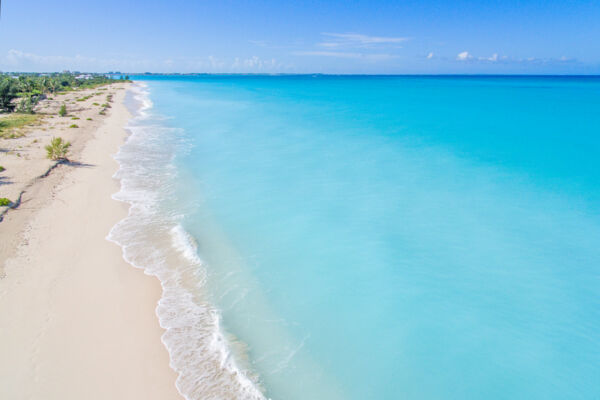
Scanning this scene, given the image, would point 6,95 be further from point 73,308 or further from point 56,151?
point 73,308

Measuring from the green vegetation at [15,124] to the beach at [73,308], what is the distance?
582 inches

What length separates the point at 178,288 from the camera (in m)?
10.2

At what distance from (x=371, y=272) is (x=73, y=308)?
32.0 ft

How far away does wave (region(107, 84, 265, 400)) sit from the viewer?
7.37 meters

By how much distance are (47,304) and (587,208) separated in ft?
82.5

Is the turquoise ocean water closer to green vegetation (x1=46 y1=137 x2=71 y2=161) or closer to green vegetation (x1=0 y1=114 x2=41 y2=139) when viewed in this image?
green vegetation (x1=46 y1=137 x2=71 y2=161)

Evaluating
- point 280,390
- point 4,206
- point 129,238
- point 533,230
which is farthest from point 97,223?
point 533,230

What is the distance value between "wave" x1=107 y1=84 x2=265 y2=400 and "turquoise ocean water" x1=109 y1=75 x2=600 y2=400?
5cm

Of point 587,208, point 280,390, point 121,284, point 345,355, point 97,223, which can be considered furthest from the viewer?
point 587,208

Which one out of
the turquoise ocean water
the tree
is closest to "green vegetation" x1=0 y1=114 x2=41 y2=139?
the tree

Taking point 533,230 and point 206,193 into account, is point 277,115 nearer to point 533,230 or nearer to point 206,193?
point 206,193

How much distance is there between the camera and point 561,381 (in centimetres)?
836

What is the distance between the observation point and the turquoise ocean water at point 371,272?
816cm

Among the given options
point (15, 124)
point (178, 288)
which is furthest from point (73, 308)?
point (15, 124)
